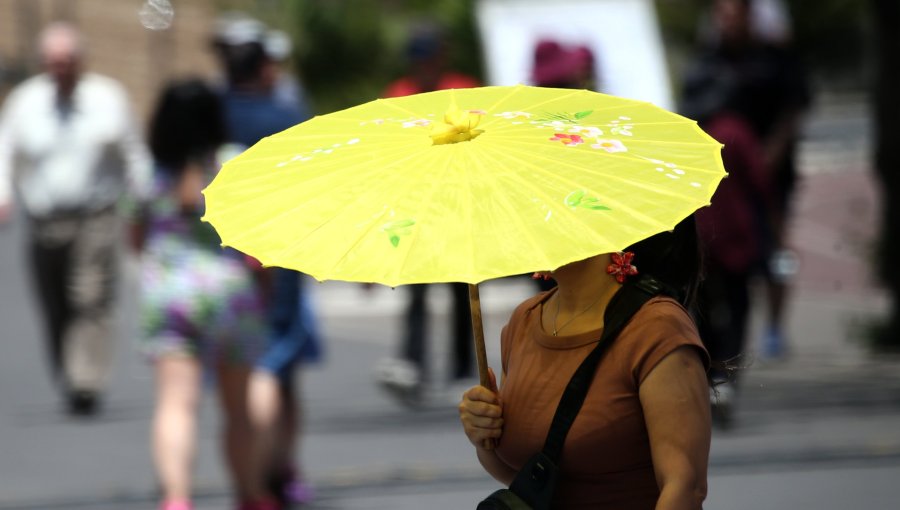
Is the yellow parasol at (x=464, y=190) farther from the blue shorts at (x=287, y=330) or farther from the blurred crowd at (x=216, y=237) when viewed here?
the blue shorts at (x=287, y=330)

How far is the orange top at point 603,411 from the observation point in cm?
299

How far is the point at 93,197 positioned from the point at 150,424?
147cm

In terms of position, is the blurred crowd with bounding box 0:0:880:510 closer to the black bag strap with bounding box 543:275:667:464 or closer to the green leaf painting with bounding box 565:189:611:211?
the black bag strap with bounding box 543:275:667:464

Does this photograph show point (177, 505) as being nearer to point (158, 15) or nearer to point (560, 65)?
point (560, 65)

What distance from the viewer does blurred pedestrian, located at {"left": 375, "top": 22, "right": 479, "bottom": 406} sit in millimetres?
9430

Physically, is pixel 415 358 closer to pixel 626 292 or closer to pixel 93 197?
pixel 93 197

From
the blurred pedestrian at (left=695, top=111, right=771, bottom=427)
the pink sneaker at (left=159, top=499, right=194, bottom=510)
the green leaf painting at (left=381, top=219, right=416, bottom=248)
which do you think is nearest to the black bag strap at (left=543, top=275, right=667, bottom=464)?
the green leaf painting at (left=381, top=219, right=416, bottom=248)

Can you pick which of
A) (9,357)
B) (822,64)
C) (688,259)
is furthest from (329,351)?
(822,64)

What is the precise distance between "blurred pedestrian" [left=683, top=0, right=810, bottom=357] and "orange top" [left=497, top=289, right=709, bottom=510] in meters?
6.38

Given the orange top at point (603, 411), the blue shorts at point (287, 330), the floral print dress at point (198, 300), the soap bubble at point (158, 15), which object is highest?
the orange top at point (603, 411)

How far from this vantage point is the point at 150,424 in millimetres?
9211

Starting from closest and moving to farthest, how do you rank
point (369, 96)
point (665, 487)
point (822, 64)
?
point (665, 487) → point (369, 96) → point (822, 64)

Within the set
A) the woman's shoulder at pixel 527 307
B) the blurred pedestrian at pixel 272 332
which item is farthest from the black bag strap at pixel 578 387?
the blurred pedestrian at pixel 272 332

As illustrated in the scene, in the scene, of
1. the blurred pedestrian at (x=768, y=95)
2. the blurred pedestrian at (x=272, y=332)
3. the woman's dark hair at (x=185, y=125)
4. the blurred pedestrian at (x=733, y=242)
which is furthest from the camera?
the blurred pedestrian at (x=768, y=95)
